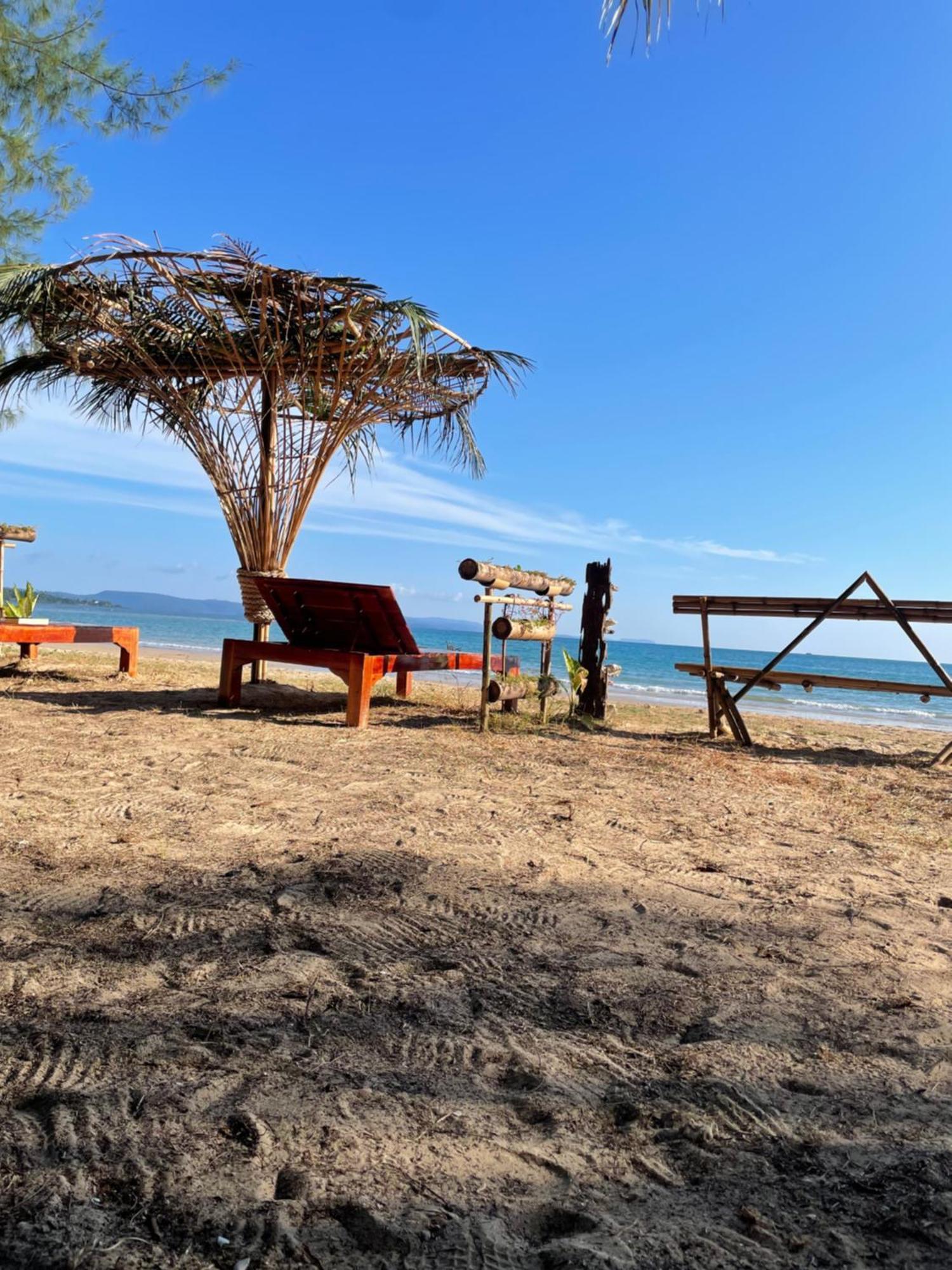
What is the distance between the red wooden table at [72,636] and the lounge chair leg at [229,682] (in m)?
1.86

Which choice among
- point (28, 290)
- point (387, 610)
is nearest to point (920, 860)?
point (387, 610)

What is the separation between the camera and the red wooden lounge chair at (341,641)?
794cm

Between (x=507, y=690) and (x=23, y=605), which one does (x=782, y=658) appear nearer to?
(x=507, y=690)

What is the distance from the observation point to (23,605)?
1111 centimetres

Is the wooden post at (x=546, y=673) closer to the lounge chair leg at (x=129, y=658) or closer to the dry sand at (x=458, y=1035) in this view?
the dry sand at (x=458, y=1035)

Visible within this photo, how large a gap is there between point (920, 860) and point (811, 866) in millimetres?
708

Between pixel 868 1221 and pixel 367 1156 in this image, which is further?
pixel 367 1156

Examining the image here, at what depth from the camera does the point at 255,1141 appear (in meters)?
1.85

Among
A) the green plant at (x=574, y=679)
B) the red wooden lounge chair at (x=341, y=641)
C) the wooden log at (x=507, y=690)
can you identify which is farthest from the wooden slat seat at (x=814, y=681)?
the red wooden lounge chair at (x=341, y=641)

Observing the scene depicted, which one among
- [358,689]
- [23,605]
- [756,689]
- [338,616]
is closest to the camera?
[358,689]

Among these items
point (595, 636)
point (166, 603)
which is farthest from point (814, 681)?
point (166, 603)

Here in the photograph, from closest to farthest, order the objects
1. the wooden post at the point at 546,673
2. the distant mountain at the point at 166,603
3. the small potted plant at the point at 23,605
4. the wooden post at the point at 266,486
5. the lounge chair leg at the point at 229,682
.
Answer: the lounge chair leg at the point at 229,682
the wooden post at the point at 546,673
the wooden post at the point at 266,486
the small potted plant at the point at 23,605
the distant mountain at the point at 166,603

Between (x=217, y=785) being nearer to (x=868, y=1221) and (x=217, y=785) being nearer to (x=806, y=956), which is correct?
(x=806, y=956)

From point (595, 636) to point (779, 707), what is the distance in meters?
11.5
